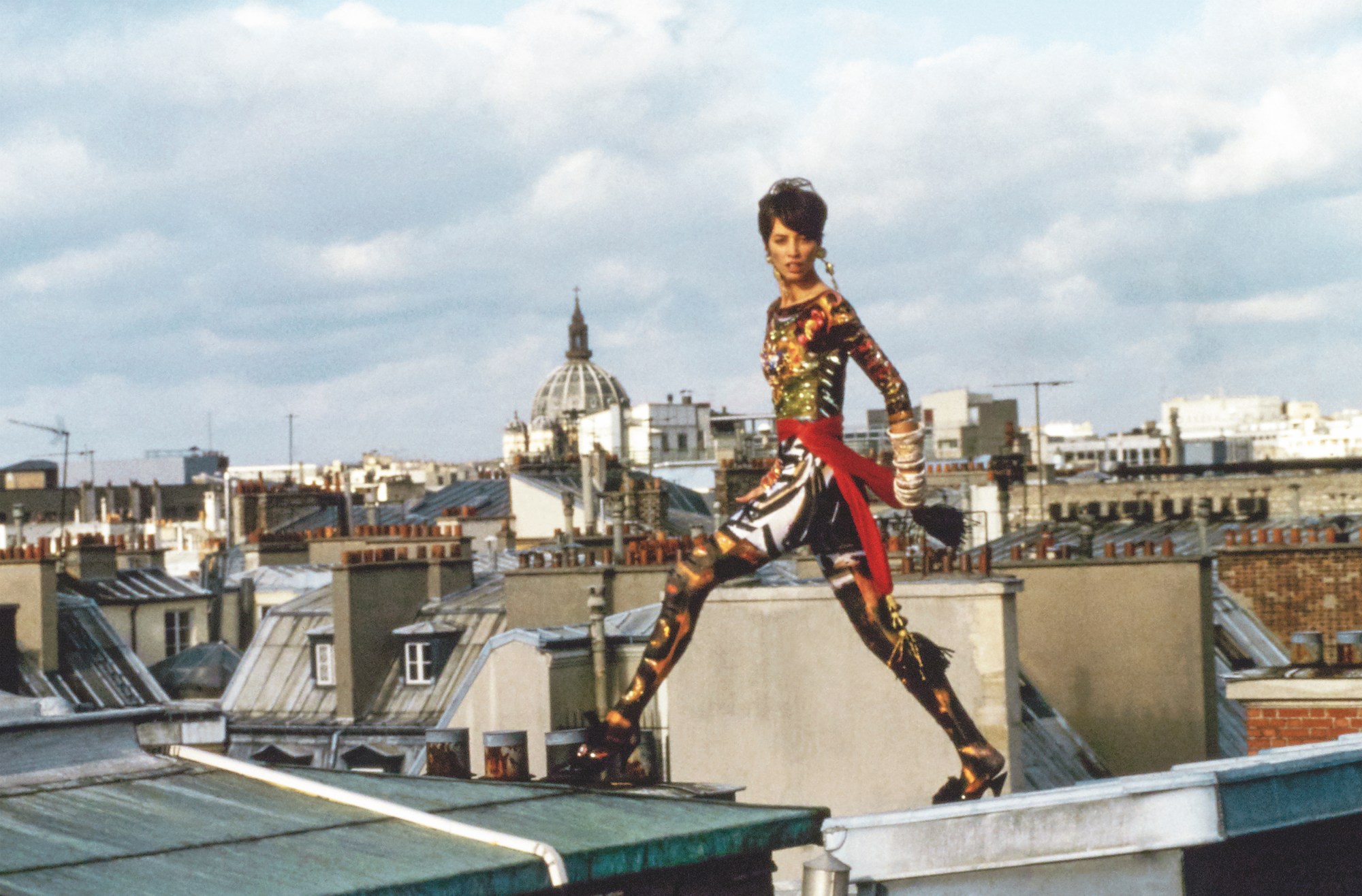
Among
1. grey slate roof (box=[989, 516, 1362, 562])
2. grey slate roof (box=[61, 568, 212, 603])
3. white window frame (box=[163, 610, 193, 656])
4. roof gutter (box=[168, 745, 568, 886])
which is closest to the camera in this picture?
roof gutter (box=[168, 745, 568, 886])

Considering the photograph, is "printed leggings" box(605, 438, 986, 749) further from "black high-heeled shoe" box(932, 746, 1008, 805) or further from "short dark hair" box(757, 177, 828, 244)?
"short dark hair" box(757, 177, 828, 244)

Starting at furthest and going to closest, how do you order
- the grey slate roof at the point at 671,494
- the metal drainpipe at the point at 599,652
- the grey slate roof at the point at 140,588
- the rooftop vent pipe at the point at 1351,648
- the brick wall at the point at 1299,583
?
the grey slate roof at the point at 671,494 < the grey slate roof at the point at 140,588 < the brick wall at the point at 1299,583 < the metal drainpipe at the point at 599,652 < the rooftop vent pipe at the point at 1351,648

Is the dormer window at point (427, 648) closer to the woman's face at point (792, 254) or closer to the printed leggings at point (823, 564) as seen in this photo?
the printed leggings at point (823, 564)

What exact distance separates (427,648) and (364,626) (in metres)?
1.07

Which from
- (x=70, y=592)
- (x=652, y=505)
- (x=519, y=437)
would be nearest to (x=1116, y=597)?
(x=70, y=592)

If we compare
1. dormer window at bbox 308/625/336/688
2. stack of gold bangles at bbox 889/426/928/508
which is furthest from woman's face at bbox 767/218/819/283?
dormer window at bbox 308/625/336/688

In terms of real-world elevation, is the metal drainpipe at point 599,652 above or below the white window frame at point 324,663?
above

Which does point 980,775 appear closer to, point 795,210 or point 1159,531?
point 795,210

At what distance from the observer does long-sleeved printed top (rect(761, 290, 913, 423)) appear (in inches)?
372

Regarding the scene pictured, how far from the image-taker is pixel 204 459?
13212 cm

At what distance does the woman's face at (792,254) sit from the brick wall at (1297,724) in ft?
21.9

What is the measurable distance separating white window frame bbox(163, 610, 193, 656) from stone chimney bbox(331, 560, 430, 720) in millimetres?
14430

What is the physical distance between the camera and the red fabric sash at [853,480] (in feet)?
30.8

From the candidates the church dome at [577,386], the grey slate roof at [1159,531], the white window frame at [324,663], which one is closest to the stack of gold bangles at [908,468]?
the grey slate roof at [1159,531]
